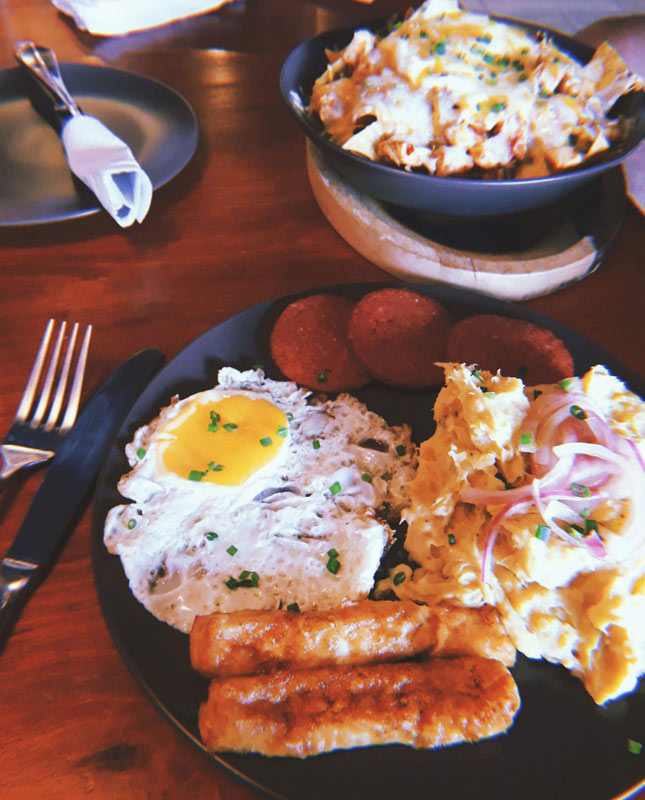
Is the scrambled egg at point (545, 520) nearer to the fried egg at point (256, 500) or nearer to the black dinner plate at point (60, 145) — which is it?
the fried egg at point (256, 500)

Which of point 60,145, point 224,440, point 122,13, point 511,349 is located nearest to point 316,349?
point 224,440

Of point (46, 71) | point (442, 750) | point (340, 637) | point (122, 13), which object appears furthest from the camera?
point (122, 13)

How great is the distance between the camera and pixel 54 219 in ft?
6.43

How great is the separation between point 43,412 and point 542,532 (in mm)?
1355

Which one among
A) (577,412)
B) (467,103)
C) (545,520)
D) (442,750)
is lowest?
(442,750)

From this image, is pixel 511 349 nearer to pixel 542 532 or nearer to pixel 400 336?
pixel 400 336

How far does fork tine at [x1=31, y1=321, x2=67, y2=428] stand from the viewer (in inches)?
63.1

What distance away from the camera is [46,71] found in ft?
7.84

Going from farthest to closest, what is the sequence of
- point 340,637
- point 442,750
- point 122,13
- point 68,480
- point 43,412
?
point 122,13 → point 43,412 → point 68,480 → point 340,637 → point 442,750

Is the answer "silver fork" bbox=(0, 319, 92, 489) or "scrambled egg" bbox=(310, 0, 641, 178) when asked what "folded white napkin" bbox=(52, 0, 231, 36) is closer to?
"scrambled egg" bbox=(310, 0, 641, 178)

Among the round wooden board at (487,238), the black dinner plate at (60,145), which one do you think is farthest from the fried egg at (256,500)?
the black dinner plate at (60,145)

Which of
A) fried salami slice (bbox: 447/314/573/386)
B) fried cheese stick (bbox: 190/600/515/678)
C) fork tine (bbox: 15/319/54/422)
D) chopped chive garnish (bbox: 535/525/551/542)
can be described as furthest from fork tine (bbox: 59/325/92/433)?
chopped chive garnish (bbox: 535/525/551/542)

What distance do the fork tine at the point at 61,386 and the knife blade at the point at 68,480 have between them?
8cm

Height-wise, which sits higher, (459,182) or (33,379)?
(459,182)
